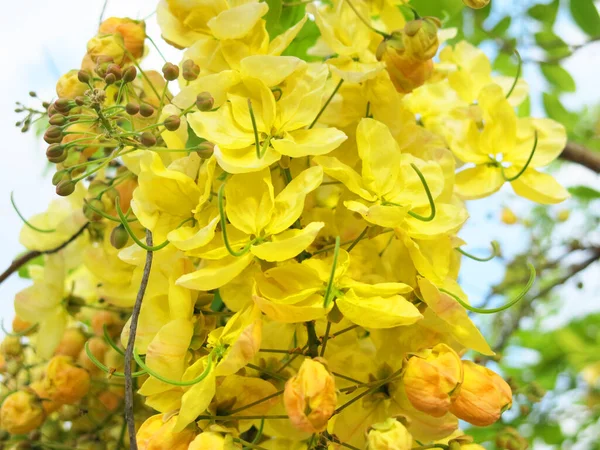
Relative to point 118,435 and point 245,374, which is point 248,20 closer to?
point 245,374

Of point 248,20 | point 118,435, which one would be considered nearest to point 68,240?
point 118,435

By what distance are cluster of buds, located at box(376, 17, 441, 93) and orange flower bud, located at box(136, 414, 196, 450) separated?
31 centimetres

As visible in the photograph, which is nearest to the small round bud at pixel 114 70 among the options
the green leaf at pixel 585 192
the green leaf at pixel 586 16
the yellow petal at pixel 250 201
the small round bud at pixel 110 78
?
the small round bud at pixel 110 78

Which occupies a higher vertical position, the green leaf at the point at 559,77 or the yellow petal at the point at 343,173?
the yellow petal at the point at 343,173

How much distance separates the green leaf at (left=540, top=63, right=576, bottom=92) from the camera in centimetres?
99

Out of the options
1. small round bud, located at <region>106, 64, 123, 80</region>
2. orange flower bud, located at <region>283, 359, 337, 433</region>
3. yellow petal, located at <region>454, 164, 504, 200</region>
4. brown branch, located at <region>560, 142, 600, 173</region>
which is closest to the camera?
orange flower bud, located at <region>283, 359, 337, 433</region>

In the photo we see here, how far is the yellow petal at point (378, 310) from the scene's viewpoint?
1.40ft

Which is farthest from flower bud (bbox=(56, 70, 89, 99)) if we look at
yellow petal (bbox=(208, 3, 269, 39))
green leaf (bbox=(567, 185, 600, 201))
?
green leaf (bbox=(567, 185, 600, 201))

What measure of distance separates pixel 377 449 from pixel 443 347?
80 millimetres

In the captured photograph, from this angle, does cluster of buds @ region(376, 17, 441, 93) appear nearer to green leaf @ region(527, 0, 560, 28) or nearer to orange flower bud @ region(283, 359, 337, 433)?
orange flower bud @ region(283, 359, 337, 433)

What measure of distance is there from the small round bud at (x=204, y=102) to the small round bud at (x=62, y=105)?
88mm

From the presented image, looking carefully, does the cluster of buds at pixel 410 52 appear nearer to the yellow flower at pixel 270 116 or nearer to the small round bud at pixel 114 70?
the yellow flower at pixel 270 116

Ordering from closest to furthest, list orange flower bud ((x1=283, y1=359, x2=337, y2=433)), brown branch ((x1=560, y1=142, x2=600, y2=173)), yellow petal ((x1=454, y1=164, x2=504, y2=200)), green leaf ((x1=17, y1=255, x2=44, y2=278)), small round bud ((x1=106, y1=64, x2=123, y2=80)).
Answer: orange flower bud ((x1=283, y1=359, x2=337, y2=433))
small round bud ((x1=106, y1=64, x2=123, y2=80))
yellow petal ((x1=454, y1=164, x2=504, y2=200))
green leaf ((x1=17, y1=255, x2=44, y2=278))
brown branch ((x1=560, y1=142, x2=600, y2=173))

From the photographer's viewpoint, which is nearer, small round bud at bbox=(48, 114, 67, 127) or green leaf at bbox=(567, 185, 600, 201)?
small round bud at bbox=(48, 114, 67, 127)
